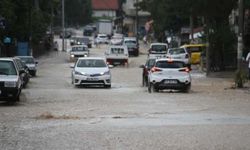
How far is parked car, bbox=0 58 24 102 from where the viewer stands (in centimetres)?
2336

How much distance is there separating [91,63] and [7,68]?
11810 mm

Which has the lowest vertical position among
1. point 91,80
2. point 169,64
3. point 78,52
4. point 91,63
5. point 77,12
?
point 91,80

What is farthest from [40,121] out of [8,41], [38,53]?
[38,53]

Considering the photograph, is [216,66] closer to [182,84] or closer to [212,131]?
[182,84]

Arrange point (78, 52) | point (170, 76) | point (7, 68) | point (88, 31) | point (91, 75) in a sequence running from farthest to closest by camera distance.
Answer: point (88, 31), point (78, 52), point (91, 75), point (170, 76), point (7, 68)

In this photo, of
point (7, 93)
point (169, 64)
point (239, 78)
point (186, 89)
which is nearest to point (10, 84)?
point (7, 93)

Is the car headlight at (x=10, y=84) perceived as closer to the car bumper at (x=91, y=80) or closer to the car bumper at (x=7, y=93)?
the car bumper at (x=7, y=93)

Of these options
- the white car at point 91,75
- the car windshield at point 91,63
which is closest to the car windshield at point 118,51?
the car windshield at point 91,63

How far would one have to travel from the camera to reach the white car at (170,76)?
105 feet

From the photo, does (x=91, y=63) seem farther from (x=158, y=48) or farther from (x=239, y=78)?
(x=158, y=48)

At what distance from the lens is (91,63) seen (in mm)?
36438

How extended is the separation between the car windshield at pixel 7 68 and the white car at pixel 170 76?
8694mm

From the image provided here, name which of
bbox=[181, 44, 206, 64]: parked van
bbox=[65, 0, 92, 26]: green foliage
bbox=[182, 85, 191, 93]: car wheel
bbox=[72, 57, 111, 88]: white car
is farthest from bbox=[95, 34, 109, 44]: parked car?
bbox=[182, 85, 191, 93]: car wheel

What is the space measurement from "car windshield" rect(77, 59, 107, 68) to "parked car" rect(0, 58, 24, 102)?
1131cm
